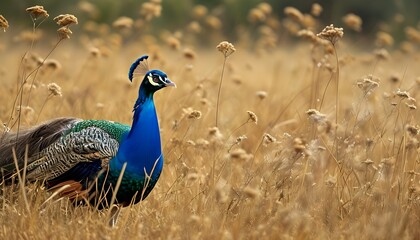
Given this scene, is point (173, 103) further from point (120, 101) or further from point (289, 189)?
point (289, 189)

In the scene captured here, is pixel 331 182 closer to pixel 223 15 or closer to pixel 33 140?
pixel 33 140

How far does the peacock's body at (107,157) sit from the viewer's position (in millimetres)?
3664

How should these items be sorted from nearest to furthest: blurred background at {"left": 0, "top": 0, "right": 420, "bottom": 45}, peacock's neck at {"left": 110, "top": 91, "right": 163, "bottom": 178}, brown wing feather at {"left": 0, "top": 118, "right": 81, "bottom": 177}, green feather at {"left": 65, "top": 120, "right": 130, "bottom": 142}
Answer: peacock's neck at {"left": 110, "top": 91, "right": 163, "bottom": 178}, green feather at {"left": 65, "top": 120, "right": 130, "bottom": 142}, brown wing feather at {"left": 0, "top": 118, "right": 81, "bottom": 177}, blurred background at {"left": 0, "top": 0, "right": 420, "bottom": 45}

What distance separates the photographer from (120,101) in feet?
20.1

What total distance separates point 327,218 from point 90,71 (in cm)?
454

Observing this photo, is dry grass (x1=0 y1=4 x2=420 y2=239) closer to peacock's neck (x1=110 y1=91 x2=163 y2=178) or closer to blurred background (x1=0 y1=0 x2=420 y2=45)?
peacock's neck (x1=110 y1=91 x2=163 y2=178)

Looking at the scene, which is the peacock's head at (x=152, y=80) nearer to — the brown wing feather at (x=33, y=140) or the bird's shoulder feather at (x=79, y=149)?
the bird's shoulder feather at (x=79, y=149)

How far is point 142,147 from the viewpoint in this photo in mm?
3668

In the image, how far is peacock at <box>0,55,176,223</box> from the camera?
3664mm

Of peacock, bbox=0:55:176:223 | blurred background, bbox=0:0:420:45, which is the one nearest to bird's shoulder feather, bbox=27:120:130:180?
peacock, bbox=0:55:176:223

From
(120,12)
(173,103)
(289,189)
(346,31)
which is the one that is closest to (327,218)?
(289,189)

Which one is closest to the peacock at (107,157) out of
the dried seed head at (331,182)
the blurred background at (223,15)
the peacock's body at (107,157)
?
the peacock's body at (107,157)

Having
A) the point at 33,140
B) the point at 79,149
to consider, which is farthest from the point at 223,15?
the point at 79,149

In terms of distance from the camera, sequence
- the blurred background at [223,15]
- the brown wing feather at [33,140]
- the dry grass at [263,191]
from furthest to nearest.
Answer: the blurred background at [223,15]
the brown wing feather at [33,140]
the dry grass at [263,191]
